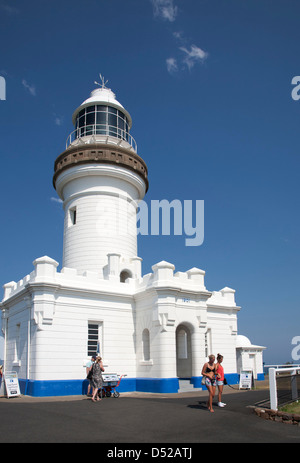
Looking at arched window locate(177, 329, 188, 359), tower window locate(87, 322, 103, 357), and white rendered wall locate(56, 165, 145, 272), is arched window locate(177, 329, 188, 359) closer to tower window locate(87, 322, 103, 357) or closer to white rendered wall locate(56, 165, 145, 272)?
white rendered wall locate(56, 165, 145, 272)

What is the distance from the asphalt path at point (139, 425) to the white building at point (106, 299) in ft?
14.5

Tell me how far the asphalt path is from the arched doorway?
7.70 meters

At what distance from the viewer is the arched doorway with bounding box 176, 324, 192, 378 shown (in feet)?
66.2

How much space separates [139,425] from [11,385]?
8749mm

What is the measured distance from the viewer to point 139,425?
8.83 m

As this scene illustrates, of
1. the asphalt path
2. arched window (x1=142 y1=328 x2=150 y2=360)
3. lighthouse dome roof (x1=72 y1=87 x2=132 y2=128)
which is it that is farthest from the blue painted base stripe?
lighthouse dome roof (x1=72 y1=87 x2=132 y2=128)

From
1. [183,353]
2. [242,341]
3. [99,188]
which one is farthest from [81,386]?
[242,341]

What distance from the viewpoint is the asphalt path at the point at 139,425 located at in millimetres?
7477

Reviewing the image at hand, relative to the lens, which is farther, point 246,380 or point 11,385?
point 246,380

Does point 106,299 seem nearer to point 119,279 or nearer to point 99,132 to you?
point 119,279

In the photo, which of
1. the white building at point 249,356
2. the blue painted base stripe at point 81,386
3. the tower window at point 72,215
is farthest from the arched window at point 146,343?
the white building at point 249,356

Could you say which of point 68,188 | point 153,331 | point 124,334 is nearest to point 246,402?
point 153,331

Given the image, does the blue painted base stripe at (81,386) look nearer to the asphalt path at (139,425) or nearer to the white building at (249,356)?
the asphalt path at (139,425)
